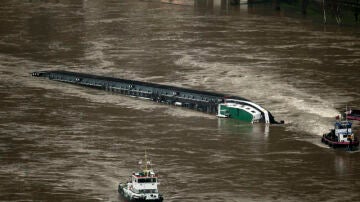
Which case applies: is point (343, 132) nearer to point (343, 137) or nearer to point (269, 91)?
point (343, 137)

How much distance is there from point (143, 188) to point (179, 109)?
51.8 ft

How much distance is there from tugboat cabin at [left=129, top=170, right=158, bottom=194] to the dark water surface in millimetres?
771

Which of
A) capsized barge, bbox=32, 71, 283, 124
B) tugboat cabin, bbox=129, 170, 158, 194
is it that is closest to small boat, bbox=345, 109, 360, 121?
capsized barge, bbox=32, 71, 283, 124

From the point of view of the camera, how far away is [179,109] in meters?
53.4

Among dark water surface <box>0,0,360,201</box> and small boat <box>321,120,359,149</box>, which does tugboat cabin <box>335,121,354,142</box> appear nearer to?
small boat <box>321,120,359,149</box>

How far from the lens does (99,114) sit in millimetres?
52031

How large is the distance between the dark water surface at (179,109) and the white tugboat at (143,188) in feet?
2.33

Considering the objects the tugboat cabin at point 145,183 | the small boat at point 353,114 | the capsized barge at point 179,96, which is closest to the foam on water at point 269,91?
the small boat at point 353,114

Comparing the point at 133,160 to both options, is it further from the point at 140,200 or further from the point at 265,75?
the point at 265,75

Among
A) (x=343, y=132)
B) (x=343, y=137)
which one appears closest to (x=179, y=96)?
(x=343, y=137)

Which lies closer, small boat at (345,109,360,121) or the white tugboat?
the white tugboat

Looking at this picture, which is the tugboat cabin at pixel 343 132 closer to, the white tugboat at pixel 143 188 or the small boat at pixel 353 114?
the small boat at pixel 353 114

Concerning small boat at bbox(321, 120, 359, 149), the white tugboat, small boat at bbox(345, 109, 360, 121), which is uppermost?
small boat at bbox(345, 109, 360, 121)

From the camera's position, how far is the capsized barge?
5081cm
